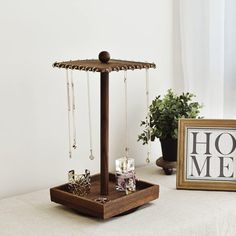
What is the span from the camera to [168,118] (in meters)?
1.53

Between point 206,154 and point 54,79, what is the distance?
0.48 m

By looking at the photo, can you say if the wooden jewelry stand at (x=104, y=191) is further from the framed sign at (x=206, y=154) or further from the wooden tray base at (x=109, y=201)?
the framed sign at (x=206, y=154)

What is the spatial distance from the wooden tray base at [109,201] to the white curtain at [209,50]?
1.75 feet

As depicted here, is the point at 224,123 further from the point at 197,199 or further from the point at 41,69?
the point at 41,69

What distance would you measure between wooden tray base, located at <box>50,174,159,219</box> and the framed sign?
0.17m

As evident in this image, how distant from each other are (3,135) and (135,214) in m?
0.41

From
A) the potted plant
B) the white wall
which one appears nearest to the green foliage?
the potted plant

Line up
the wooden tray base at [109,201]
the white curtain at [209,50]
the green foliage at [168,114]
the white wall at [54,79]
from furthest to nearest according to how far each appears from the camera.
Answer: the white curtain at [209,50] → the green foliage at [168,114] → the white wall at [54,79] → the wooden tray base at [109,201]

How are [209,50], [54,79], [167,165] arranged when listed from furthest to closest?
[209,50], [167,165], [54,79]

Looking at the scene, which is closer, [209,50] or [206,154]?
[206,154]

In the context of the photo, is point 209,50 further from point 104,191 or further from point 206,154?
point 104,191

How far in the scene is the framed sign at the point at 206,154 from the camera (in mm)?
1426

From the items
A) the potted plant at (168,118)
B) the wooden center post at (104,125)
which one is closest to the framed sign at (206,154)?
the potted plant at (168,118)

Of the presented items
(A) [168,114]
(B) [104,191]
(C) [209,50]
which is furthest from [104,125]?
(C) [209,50]
